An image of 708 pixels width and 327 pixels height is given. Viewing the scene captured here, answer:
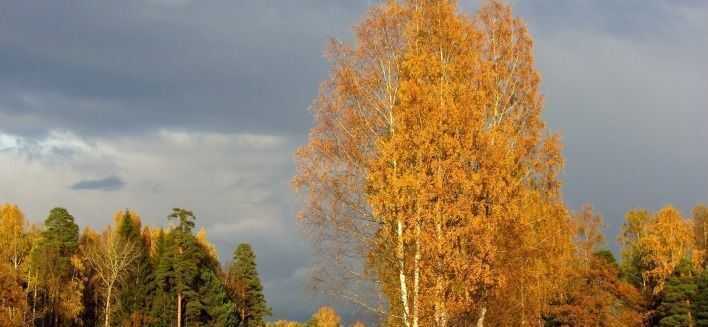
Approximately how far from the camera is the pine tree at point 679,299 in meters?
69.1

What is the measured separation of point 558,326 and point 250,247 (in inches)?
1577

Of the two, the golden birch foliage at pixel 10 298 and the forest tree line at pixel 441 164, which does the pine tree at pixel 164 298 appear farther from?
the forest tree line at pixel 441 164

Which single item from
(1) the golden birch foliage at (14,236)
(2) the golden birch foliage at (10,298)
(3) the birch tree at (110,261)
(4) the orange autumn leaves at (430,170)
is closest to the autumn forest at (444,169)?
(4) the orange autumn leaves at (430,170)

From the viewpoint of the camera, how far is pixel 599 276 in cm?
6059

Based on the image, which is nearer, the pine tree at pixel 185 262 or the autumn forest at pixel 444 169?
the autumn forest at pixel 444 169

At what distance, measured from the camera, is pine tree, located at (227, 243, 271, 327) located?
86.9m

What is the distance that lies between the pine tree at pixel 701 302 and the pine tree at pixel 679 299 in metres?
0.45

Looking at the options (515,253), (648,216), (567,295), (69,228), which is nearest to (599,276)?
(567,295)

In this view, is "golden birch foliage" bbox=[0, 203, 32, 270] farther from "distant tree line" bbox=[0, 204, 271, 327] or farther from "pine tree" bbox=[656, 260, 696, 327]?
"pine tree" bbox=[656, 260, 696, 327]

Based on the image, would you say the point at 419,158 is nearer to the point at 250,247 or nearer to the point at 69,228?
the point at 69,228

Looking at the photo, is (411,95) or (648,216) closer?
(411,95)

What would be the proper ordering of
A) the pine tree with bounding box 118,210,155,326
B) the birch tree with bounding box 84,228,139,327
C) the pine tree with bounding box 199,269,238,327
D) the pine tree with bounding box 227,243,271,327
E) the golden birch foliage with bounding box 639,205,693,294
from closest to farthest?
the birch tree with bounding box 84,228,139,327 → the golden birch foliage with bounding box 639,205,693,294 → the pine tree with bounding box 118,210,155,326 → the pine tree with bounding box 199,269,238,327 → the pine tree with bounding box 227,243,271,327

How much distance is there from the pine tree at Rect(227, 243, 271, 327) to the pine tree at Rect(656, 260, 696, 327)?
41925 millimetres

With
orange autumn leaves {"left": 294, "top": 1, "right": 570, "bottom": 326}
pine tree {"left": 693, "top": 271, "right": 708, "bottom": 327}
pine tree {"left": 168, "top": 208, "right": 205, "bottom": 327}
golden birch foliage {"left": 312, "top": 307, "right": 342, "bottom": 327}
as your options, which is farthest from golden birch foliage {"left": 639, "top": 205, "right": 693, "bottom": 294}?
orange autumn leaves {"left": 294, "top": 1, "right": 570, "bottom": 326}
